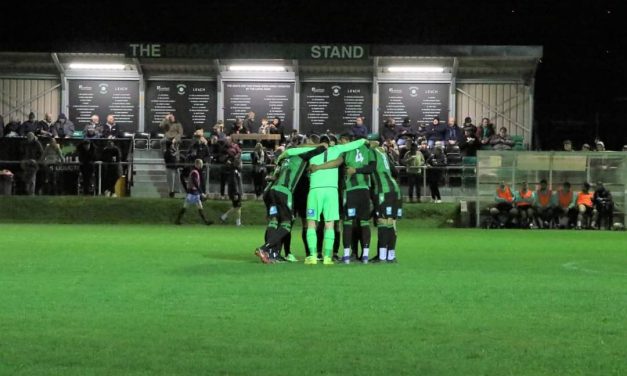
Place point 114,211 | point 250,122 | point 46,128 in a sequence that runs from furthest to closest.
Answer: point 250,122 → point 46,128 → point 114,211

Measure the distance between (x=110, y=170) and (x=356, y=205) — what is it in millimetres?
17488

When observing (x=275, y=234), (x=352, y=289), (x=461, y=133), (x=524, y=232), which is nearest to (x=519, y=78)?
(x=461, y=133)

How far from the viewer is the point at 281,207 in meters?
15.2

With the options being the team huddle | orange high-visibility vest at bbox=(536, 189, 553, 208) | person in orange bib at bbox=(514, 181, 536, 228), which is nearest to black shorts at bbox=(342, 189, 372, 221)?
the team huddle

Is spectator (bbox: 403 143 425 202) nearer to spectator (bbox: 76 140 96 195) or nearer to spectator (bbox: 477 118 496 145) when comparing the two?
spectator (bbox: 477 118 496 145)

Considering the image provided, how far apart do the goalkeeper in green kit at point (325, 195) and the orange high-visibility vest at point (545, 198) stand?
52.0 feet

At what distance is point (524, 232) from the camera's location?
89.2 feet

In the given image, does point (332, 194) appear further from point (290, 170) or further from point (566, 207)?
point (566, 207)

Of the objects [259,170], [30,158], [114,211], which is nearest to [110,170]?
[114,211]

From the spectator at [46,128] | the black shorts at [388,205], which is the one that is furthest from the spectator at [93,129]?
the black shorts at [388,205]

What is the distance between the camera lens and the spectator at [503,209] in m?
29.9

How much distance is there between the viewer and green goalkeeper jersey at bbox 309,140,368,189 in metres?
15.1

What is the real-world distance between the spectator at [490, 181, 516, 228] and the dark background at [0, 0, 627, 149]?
53.6 ft

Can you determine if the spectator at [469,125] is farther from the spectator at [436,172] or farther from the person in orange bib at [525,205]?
the person in orange bib at [525,205]
